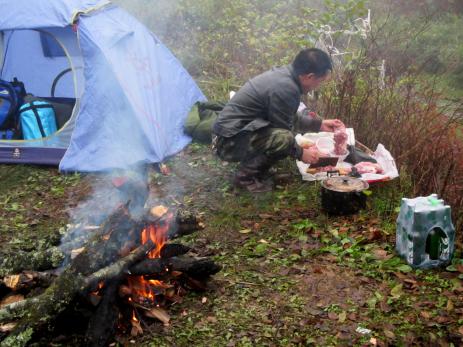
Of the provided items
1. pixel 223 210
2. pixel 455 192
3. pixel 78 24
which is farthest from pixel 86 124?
pixel 455 192

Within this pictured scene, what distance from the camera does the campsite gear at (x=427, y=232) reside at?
3.53 m

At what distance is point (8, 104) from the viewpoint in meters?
6.50

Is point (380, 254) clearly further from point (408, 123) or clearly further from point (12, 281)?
point (12, 281)

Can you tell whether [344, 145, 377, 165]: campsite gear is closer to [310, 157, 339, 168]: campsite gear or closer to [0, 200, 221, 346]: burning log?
[310, 157, 339, 168]: campsite gear

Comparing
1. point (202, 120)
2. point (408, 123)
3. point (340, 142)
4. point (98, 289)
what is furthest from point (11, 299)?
point (202, 120)

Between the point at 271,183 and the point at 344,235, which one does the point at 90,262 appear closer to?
the point at 344,235

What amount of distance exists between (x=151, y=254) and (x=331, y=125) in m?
2.98

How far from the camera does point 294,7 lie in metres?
12.1

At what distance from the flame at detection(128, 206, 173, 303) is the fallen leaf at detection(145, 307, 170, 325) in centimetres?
8

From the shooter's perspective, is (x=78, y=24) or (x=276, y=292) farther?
(x=78, y=24)

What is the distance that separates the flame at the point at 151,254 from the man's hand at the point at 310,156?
6.38 ft

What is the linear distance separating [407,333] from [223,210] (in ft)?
7.52

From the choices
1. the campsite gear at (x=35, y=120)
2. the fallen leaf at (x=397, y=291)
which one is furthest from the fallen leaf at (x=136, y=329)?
the campsite gear at (x=35, y=120)

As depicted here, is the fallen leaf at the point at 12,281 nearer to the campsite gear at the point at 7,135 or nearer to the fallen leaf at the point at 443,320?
the fallen leaf at the point at 443,320
